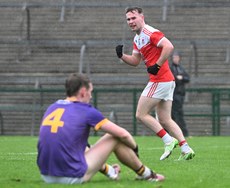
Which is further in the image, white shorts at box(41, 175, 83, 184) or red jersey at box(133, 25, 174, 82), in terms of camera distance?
red jersey at box(133, 25, 174, 82)

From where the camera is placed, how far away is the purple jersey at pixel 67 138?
→ 9414mm

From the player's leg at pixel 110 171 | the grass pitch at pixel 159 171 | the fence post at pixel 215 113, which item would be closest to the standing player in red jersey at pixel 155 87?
the grass pitch at pixel 159 171

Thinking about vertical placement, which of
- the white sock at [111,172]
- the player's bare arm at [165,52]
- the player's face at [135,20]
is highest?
the player's face at [135,20]

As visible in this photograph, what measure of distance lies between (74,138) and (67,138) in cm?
8

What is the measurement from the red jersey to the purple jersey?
14.7ft

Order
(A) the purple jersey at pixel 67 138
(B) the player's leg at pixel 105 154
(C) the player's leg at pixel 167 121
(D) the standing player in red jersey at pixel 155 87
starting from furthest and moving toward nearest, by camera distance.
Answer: (C) the player's leg at pixel 167 121, (D) the standing player in red jersey at pixel 155 87, (B) the player's leg at pixel 105 154, (A) the purple jersey at pixel 67 138

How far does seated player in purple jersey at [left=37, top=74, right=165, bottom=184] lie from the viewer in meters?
9.42

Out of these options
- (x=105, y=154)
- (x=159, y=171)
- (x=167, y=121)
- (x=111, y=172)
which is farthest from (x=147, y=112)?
(x=105, y=154)

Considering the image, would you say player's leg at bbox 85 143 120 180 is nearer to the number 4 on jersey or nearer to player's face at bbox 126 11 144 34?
the number 4 on jersey

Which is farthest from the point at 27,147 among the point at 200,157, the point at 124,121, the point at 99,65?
the point at 99,65

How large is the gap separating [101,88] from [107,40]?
9.68ft

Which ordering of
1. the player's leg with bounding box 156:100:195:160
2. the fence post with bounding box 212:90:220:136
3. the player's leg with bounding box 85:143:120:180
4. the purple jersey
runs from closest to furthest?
the purple jersey
the player's leg with bounding box 85:143:120:180
the player's leg with bounding box 156:100:195:160
the fence post with bounding box 212:90:220:136

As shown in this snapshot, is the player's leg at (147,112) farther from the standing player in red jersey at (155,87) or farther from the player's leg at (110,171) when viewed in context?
the player's leg at (110,171)

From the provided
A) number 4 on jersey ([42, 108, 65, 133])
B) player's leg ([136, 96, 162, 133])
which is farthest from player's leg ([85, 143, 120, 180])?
player's leg ([136, 96, 162, 133])
